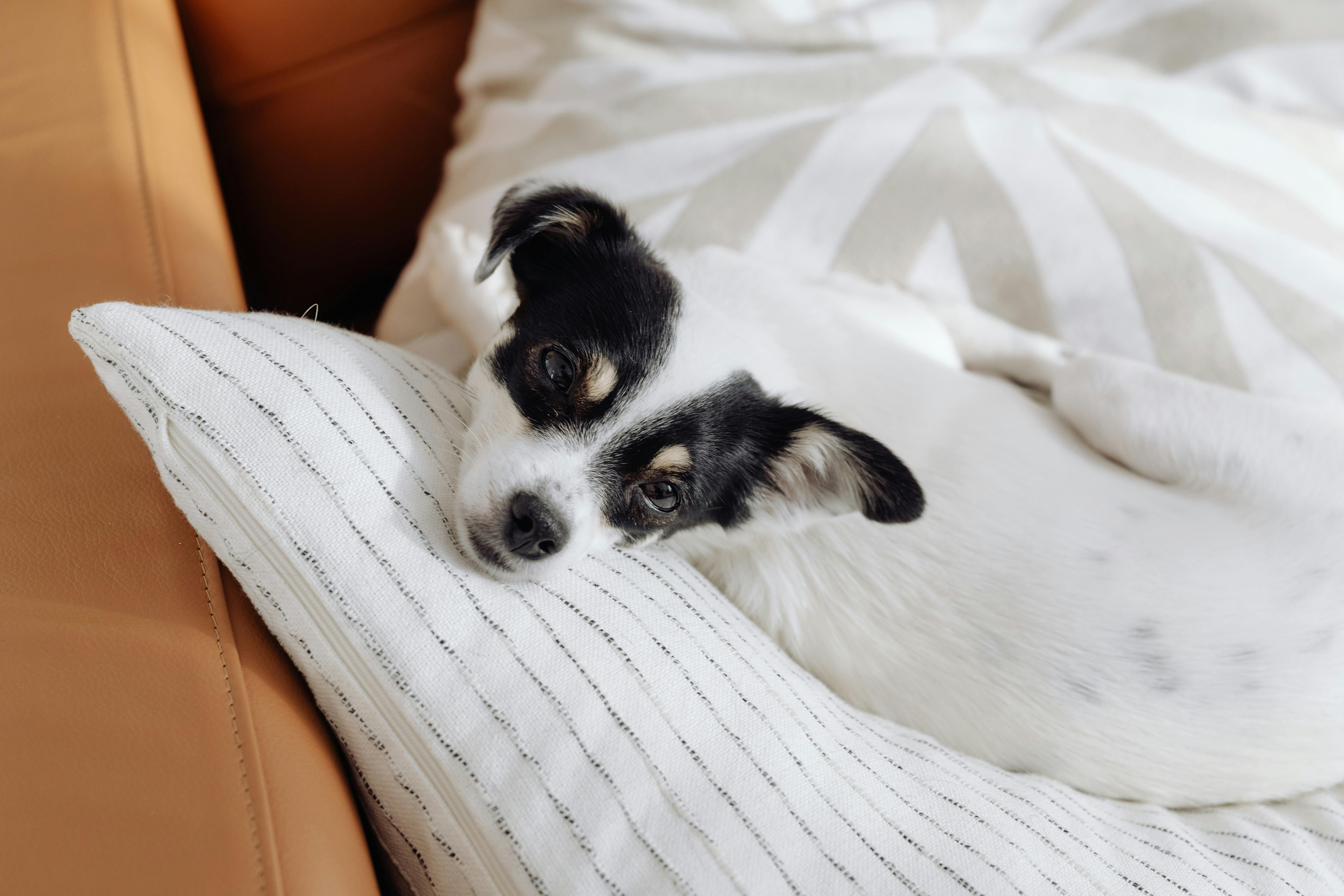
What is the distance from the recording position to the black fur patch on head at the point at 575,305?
1.19 meters

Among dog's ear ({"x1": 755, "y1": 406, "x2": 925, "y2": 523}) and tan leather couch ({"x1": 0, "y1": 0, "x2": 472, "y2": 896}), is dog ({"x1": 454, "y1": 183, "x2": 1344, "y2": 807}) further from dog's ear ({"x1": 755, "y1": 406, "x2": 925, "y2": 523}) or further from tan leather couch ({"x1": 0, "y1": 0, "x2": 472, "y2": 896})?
tan leather couch ({"x1": 0, "y1": 0, "x2": 472, "y2": 896})

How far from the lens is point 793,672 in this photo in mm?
1148

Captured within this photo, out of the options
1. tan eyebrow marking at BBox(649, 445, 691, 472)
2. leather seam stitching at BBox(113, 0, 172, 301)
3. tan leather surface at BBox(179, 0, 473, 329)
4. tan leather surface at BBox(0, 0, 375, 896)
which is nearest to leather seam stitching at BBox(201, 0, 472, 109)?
tan leather surface at BBox(179, 0, 473, 329)

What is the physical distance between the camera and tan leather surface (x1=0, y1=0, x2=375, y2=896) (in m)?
0.71

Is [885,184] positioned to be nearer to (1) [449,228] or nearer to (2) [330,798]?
(1) [449,228]

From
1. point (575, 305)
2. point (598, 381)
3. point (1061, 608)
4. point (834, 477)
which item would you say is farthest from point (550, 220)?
point (1061, 608)

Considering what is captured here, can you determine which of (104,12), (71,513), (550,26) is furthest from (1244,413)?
(104,12)

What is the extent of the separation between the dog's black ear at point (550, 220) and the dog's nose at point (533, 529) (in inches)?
14.7

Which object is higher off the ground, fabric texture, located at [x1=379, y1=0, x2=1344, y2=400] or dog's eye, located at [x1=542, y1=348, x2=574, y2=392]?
fabric texture, located at [x1=379, y1=0, x2=1344, y2=400]

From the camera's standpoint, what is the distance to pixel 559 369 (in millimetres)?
1213

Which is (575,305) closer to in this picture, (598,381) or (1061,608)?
(598,381)

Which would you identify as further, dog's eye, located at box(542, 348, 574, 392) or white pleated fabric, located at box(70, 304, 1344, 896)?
dog's eye, located at box(542, 348, 574, 392)

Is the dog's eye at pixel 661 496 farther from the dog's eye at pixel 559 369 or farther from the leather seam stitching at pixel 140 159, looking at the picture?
the leather seam stitching at pixel 140 159

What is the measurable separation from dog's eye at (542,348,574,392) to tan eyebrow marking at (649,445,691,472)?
0.17 meters
